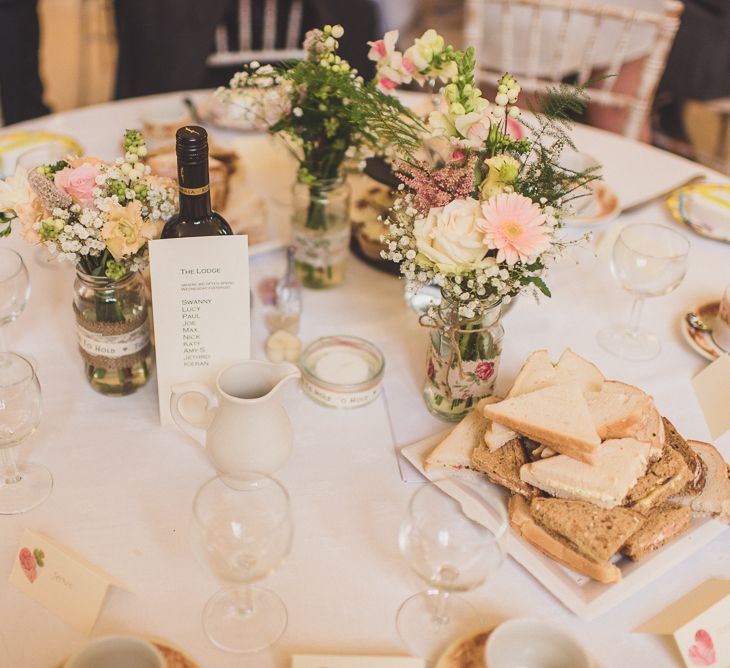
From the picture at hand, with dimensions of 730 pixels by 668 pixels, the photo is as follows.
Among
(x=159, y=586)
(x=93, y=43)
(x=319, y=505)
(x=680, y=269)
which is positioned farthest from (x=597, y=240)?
(x=93, y=43)

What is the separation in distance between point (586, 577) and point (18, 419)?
0.79 metres

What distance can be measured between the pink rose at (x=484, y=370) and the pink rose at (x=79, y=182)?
626 mm

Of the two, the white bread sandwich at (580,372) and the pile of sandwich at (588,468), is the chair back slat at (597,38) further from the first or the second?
the pile of sandwich at (588,468)

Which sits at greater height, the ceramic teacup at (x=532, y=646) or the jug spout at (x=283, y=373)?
the jug spout at (x=283, y=373)

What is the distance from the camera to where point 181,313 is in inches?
48.9

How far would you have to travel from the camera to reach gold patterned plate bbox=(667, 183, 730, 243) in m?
1.85

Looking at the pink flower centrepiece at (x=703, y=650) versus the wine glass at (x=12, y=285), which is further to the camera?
the wine glass at (x=12, y=285)

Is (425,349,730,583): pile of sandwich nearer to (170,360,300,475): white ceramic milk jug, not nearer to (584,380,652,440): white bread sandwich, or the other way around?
(584,380,652,440): white bread sandwich

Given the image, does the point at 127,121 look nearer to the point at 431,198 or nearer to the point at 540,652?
the point at 431,198

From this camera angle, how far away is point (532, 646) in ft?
3.07

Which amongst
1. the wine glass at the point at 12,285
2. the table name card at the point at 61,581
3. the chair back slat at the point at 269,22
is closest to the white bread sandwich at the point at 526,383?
the table name card at the point at 61,581

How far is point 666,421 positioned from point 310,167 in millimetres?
761

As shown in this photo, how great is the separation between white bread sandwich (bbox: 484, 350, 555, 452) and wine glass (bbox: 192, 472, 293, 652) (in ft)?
1.16

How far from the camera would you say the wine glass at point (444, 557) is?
3.15 feet
